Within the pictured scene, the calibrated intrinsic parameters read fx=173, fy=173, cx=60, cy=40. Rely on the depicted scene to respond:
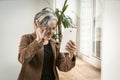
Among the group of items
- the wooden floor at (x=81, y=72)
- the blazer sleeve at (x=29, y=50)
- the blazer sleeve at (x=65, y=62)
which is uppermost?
the blazer sleeve at (x=29, y=50)

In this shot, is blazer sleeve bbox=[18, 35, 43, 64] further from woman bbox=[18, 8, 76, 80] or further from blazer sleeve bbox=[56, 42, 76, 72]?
blazer sleeve bbox=[56, 42, 76, 72]

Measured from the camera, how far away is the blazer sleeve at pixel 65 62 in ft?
4.56

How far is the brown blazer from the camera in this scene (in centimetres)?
115

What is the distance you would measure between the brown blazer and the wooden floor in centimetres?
109
